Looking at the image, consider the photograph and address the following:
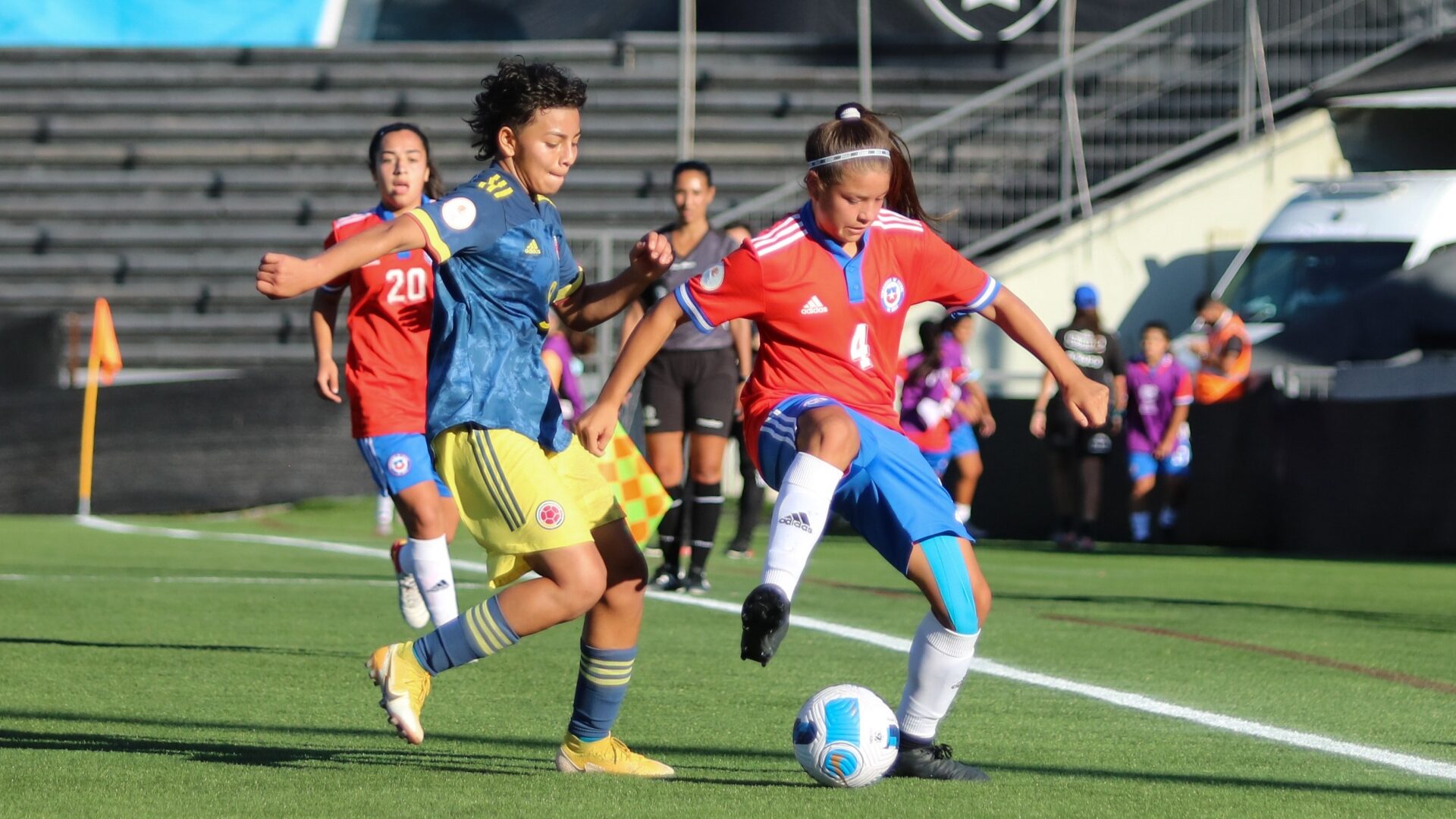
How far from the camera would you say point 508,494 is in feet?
15.8

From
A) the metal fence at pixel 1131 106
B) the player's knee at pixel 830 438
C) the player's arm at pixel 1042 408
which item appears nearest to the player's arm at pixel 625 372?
the player's knee at pixel 830 438

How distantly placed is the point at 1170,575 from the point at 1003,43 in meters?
14.2

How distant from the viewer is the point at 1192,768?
4965 millimetres

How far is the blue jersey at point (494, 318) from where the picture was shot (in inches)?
192

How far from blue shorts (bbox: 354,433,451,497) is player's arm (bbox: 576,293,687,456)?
2.23 m

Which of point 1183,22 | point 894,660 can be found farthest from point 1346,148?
point 894,660

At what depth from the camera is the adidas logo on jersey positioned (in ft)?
16.8

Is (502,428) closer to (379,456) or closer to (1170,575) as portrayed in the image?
(379,456)

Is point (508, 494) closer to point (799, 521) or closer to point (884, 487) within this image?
point (799, 521)

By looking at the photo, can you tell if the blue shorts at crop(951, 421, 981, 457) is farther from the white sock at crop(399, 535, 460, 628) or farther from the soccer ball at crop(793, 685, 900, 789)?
the soccer ball at crop(793, 685, 900, 789)

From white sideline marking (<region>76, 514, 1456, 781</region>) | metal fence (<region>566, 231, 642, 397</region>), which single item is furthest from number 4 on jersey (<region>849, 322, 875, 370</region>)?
metal fence (<region>566, 231, 642, 397</region>)

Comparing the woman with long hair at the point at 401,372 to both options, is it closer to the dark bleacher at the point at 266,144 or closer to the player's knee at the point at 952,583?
the player's knee at the point at 952,583

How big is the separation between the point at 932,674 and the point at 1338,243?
1396cm

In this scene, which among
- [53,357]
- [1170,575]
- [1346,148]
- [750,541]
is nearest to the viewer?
[1170,575]
